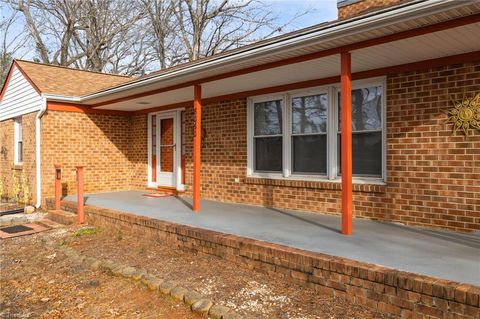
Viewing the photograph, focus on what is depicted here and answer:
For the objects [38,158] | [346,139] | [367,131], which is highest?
[367,131]

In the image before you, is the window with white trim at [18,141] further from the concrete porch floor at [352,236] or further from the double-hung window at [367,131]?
the double-hung window at [367,131]

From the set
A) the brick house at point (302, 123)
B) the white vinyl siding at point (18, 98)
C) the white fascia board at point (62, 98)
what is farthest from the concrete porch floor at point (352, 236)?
the white vinyl siding at point (18, 98)

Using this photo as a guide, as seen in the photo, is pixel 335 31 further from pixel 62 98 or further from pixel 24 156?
pixel 24 156

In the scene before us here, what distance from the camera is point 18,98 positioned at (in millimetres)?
10367

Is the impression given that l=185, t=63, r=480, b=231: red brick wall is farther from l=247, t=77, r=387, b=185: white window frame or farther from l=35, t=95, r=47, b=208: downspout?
l=35, t=95, r=47, b=208: downspout

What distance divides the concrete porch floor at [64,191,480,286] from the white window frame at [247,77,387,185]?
0.67 metres

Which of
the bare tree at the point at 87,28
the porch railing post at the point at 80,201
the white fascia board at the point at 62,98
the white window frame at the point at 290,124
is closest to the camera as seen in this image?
the white window frame at the point at 290,124

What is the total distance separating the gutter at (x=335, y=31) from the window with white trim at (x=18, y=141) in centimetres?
680

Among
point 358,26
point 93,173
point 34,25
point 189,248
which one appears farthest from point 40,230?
point 34,25

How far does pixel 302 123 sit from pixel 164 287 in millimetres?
3947

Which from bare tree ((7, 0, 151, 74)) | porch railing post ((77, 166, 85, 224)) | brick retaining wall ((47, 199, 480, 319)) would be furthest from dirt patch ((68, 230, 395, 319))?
bare tree ((7, 0, 151, 74))

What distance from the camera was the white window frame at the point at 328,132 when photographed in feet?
18.5

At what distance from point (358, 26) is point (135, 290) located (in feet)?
12.4

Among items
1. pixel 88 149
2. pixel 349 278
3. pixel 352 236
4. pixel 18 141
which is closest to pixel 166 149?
pixel 88 149
